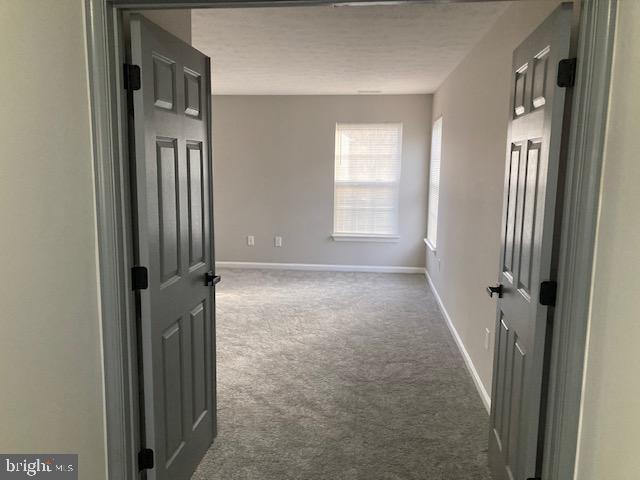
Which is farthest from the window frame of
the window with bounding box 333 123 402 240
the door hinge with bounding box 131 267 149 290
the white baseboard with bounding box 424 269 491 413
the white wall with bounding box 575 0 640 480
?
the door hinge with bounding box 131 267 149 290

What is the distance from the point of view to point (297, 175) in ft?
22.7

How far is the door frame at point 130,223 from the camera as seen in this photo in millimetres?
1488

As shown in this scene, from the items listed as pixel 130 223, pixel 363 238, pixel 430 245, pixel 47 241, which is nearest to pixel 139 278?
pixel 130 223

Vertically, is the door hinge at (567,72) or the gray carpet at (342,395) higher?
the door hinge at (567,72)

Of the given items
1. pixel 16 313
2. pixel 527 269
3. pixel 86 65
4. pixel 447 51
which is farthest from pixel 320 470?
pixel 447 51

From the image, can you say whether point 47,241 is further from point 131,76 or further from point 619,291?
point 619,291

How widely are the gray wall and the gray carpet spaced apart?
1.56 meters

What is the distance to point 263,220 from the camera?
711 centimetres

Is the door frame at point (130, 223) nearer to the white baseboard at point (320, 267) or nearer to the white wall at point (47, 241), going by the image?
the white wall at point (47, 241)

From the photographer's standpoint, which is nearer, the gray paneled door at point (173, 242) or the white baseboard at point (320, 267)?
the gray paneled door at point (173, 242)

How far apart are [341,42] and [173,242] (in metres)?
2.26

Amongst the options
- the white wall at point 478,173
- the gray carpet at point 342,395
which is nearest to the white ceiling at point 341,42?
the white wall at point 478,173

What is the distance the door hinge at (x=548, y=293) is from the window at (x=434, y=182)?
4094mm

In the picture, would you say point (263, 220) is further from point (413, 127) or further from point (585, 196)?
point (585, 196)
